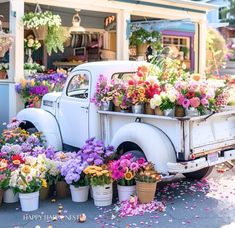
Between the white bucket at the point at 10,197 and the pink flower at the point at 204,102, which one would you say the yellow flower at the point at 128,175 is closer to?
the pink flower at the point at 204,102

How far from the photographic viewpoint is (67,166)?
602cm

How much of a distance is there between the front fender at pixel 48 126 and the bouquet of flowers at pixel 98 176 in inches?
65.9

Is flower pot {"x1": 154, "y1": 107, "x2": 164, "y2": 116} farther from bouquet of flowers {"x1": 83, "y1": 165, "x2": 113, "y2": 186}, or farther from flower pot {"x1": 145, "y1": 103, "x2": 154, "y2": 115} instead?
bouquet of flowers {"x1": 83, "y1": 165, "x2": 113, "y2": 186}

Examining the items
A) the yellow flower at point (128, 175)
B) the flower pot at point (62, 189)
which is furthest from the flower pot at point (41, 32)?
the yellow flower at point (128, 175)

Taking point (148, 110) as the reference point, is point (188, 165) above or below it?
below

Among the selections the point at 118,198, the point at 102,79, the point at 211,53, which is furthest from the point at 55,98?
the point at 211,53

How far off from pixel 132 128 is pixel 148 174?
76 cm

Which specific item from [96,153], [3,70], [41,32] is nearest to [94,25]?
[41,32]

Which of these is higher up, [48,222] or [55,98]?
[55,98]

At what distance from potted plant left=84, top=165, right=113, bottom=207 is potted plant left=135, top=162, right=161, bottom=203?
1.28 ft

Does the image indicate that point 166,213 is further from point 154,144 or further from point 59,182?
point 59,182

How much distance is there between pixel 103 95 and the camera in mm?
6477

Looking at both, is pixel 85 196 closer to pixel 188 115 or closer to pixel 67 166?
pixel 67 166

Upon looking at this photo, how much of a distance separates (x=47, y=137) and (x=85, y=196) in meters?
1.69
